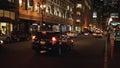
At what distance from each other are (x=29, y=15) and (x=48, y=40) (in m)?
42.1

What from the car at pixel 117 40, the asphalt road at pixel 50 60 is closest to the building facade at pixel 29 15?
the car at pixel 117 40

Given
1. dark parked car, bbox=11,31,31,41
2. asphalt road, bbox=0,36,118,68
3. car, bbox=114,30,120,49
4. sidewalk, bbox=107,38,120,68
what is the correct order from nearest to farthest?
asphalt road, bbox=0,36,118,68
sidewalk, bbox=107,38,120,68
car, bbox=114,30,120,49
dark parked car, bbox=11,31,31,41

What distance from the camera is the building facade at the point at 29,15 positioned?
53591 millimetres

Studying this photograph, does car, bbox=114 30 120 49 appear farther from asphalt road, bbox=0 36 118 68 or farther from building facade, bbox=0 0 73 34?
building facade, bbox=0 0 73 34

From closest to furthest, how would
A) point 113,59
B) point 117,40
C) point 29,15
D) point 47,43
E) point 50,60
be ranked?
point 50,60 < point 113,59 < point 47,43 < point 117,40 < point 29,15

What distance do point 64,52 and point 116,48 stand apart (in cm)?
565

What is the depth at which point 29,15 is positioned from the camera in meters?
64.8

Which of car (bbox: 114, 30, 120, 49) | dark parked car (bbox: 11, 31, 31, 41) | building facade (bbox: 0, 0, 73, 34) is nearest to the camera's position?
car (bbox: 114, 30, 120, 49)

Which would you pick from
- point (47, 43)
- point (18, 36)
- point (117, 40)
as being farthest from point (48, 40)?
point (18, 36)

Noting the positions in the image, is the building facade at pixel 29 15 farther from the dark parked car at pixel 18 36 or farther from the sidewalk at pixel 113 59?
the sidewalk at pixel 113 59

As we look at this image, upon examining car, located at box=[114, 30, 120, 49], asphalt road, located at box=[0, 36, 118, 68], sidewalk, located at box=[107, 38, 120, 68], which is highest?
car, located at box=[114, 30, 120, 49]

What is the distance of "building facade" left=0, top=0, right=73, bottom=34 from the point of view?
176ft

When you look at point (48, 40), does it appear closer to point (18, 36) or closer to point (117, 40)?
point (117, 40)

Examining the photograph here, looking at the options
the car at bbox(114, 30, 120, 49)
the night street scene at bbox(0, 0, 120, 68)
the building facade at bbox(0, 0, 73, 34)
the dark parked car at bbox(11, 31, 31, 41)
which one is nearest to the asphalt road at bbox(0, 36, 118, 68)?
the night street scene at bbox(0, 0, 120, 68)
